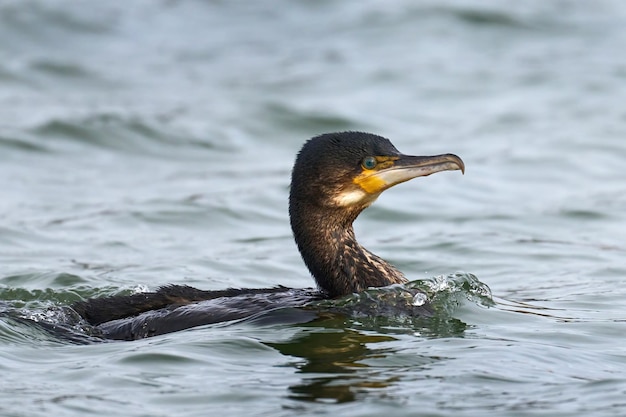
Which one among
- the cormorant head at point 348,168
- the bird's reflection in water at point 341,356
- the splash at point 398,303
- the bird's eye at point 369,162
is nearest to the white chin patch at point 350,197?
the cormorant head at point 348,168

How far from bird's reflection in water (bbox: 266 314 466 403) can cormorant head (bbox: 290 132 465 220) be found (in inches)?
26.8

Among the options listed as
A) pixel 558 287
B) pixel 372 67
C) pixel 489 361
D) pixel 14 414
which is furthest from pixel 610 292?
pixel 372 67

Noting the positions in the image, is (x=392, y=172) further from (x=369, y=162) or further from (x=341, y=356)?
(x=341, y=356)

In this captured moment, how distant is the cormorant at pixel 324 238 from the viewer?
22.6 ft

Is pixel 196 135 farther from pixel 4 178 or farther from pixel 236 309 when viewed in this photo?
pixel 236 309

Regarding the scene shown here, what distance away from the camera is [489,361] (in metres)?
6.26

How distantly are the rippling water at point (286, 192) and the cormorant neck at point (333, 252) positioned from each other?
0.58 feet

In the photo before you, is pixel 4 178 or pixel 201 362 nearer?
pixel 201 362

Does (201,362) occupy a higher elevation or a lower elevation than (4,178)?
lower

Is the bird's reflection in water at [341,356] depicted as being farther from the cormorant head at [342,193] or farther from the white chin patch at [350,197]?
the white chin patch at [350,197]

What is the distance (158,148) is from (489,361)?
8.96 metres

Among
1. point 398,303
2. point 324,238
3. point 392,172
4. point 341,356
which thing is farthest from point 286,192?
point 341,356

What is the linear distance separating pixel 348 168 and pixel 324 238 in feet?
1.39

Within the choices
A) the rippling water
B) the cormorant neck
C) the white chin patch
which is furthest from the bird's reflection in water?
the white chin patch
